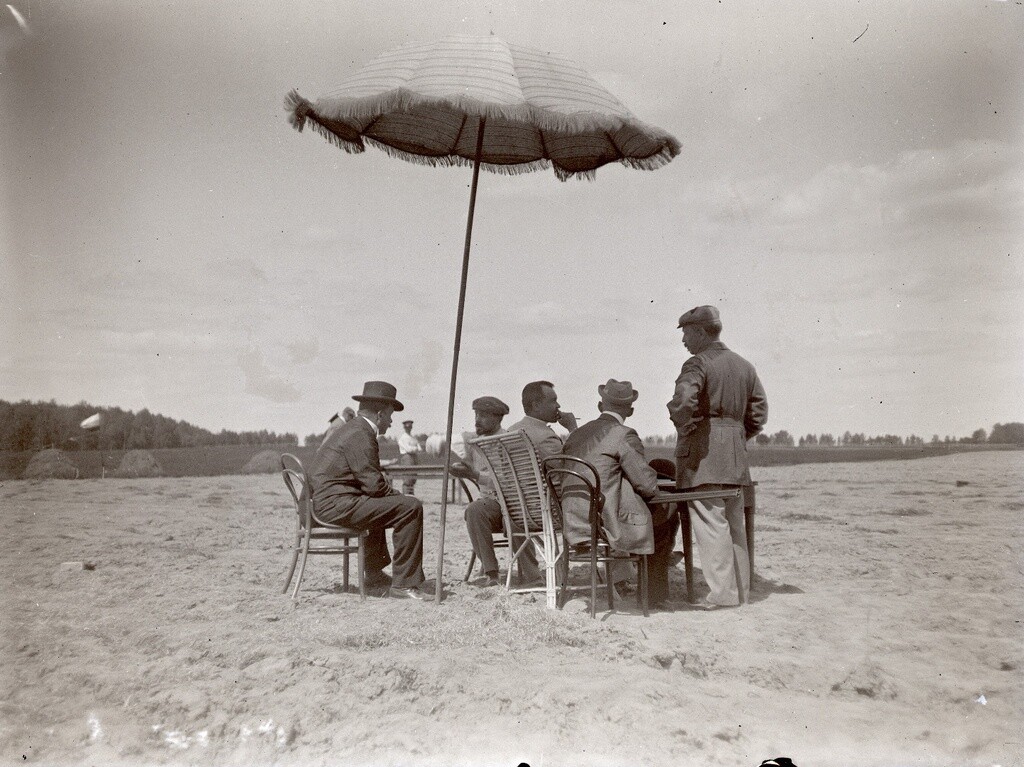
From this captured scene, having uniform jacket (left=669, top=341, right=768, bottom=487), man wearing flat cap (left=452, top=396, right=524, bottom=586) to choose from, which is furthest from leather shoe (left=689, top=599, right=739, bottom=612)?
man wearing flat cap (left=452, top=396, right=524, bottom=586)

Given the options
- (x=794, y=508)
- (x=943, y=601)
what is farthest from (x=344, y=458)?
(x=794, y=508)

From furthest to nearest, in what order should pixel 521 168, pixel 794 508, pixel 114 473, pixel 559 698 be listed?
pixel 114 473
pixel 794 508
pixel 521 168
pixel 559 698

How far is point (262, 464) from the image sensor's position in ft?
66.7

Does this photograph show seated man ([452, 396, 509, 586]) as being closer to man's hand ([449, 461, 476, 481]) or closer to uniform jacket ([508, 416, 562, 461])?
man's hand ([449, 461, 476, 481])

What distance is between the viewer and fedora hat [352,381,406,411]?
5.85 meters

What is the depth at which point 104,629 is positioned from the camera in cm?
481

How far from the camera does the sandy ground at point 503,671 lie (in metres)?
3.46

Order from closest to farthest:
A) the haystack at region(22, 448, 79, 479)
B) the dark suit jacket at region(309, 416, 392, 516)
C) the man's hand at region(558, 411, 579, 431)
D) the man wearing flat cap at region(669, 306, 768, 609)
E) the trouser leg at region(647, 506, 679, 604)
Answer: the man wearing flat cap at region(669, 306, 768, 609), the trouser leg at region(647, 506, 679, 604), the dark suit jacket at region(309, 416, 392, 516), the man's hand at region(558, 411, 579, 431), the haystack at region(22, 448, 79, 479)

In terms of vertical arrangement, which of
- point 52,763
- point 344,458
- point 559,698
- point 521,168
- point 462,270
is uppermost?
point 521,168

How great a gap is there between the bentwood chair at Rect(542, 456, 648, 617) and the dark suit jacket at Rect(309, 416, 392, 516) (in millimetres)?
1223

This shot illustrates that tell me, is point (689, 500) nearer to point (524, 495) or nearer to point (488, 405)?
point (524, 495)

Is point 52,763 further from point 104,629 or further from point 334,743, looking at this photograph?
point 104,629

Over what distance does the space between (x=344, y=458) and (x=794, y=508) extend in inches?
304

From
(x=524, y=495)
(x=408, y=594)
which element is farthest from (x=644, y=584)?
(x=408, y=594)
